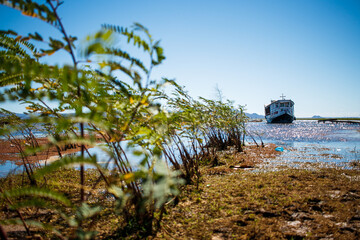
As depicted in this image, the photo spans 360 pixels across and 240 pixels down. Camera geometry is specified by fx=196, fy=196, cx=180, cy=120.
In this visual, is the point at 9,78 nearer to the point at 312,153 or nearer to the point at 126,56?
the point at 126,56

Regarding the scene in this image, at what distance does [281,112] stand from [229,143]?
35641 millimetres

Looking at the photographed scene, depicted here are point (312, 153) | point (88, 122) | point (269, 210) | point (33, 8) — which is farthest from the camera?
point (312, 153)

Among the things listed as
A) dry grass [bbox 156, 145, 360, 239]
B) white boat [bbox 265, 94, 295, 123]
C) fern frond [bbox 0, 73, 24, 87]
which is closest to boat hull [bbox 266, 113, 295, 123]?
white boat [bbox 265, 94, 295, 123]

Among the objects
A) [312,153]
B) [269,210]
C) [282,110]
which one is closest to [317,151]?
[312,153]

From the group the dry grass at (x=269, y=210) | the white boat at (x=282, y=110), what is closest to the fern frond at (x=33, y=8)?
the dry grass at (x=269, y=210)

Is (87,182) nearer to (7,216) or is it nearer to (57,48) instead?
(7,216)

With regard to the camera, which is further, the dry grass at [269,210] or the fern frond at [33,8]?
the dry grass at [269,210]

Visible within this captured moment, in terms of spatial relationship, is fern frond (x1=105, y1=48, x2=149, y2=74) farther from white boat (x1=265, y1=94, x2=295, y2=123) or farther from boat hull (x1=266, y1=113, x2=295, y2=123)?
boat hull (x1=266, y1=113, x2=295, y2=123)

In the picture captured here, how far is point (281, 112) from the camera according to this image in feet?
131

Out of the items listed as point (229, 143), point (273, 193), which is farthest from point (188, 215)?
point (229, 143)

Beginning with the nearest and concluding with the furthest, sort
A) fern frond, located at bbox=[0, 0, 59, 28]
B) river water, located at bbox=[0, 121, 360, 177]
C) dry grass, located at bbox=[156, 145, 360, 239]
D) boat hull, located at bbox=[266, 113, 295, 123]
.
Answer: fern frond, located at bbox=[0, 0, 59, 28]
dry grass, located at bbox=[156, 145, 360, 239]
river water, located at bbox=[0, 121, 360, 177]
boat hull, located at bbox=[266, 113, 295, 123]

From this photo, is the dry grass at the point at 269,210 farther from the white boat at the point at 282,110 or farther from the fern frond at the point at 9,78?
the white boat at the point at 282,110

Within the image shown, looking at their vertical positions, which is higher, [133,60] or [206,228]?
[133,60]

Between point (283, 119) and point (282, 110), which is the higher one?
point (282, 110)
